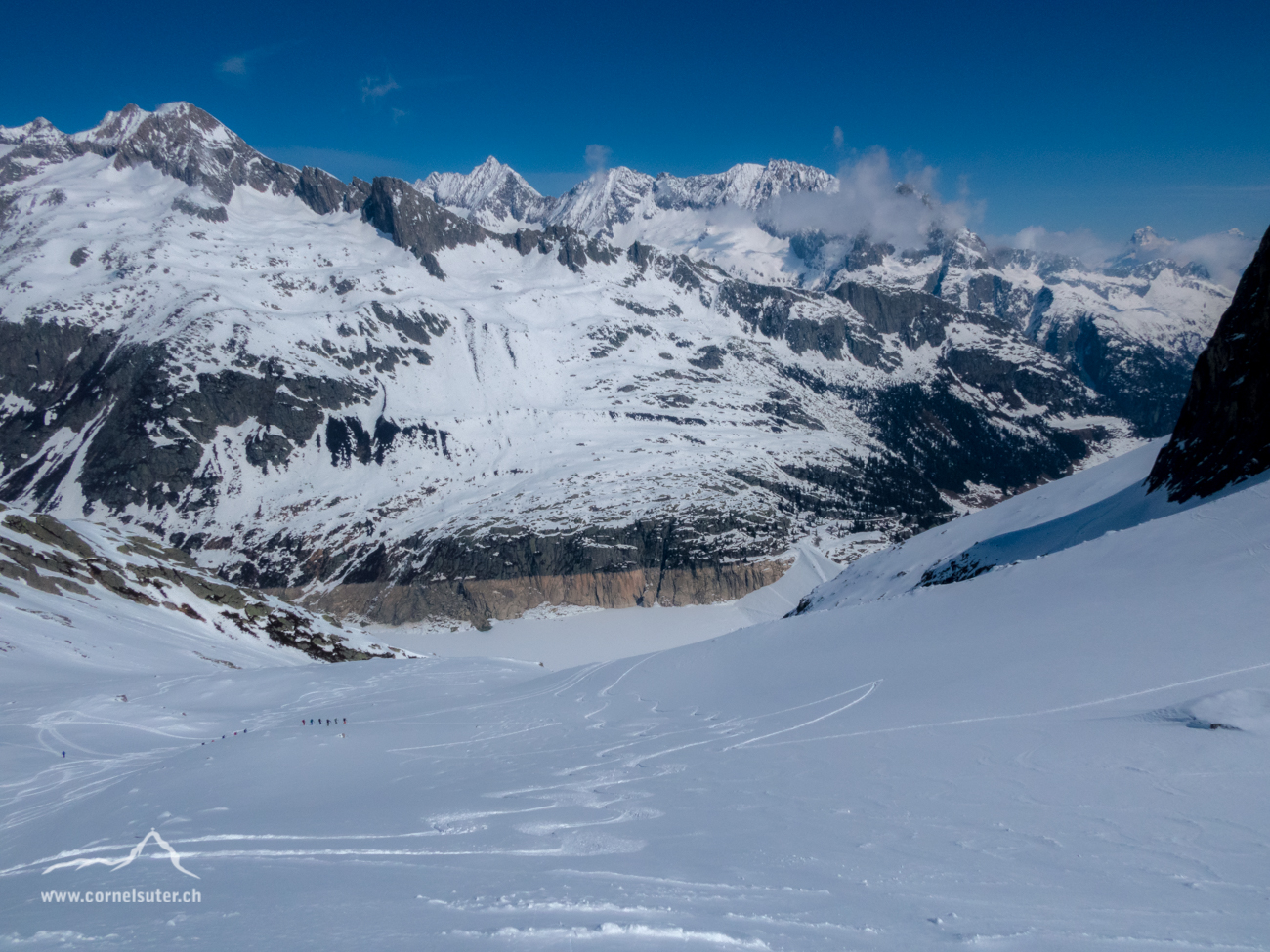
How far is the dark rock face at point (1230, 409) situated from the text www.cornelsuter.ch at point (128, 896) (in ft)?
109

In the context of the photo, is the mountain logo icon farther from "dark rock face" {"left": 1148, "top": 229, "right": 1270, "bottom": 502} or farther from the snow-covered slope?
"dark rock face" {"left": 1148, "top": 229, "right": 1270, "bottom": 502}

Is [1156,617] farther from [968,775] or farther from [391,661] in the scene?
A: [391,661]

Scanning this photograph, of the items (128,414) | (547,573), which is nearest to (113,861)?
(547,573)

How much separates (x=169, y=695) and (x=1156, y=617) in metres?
39.7

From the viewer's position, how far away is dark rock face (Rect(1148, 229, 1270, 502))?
88.4 ft

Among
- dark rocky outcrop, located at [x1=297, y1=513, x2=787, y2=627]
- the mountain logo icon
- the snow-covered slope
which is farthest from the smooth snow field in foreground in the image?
dark rocky outcrop, located at [x1=297, y1=513, x2=787, y2=627]

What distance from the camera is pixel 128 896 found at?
911cm

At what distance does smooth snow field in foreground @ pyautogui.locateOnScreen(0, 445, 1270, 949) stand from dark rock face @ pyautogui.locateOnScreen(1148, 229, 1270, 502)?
2.92 meters

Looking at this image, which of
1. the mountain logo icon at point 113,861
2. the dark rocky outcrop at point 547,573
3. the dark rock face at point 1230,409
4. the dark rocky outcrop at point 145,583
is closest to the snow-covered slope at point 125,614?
the dark rocky outcrop at point 145,583

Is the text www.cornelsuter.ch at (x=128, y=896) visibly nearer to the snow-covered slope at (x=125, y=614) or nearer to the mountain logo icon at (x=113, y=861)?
the mountain logo icon at (x=113, y=861)

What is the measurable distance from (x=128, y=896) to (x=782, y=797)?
9834mm

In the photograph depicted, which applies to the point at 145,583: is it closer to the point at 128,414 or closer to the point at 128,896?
the point at 128,896

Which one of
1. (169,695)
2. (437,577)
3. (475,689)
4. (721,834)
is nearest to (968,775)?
(721,834)

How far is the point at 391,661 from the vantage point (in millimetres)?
49719
